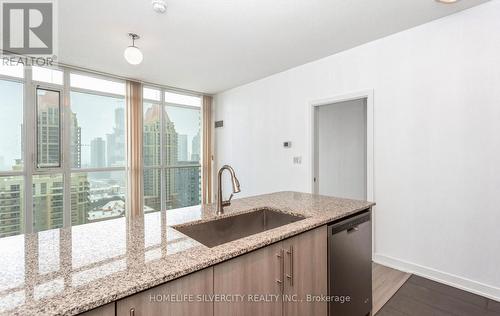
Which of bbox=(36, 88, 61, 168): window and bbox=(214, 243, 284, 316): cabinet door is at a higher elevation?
bbox=(36, 88, 61, 168): window

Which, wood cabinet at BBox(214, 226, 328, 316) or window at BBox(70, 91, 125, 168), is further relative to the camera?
window at BBox(70, 91, 125, 168)

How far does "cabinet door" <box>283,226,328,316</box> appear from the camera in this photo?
1332 mm

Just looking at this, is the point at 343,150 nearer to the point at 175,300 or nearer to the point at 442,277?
the point at 442,277

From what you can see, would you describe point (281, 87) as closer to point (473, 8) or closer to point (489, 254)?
point (473, 8)

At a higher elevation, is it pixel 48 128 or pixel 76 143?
pixel 48 128

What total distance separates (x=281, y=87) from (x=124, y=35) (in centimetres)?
250

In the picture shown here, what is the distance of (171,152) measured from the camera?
17.1 feet

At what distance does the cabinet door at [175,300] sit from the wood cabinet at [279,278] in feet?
0.18

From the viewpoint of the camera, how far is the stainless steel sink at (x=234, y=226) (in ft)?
5.08

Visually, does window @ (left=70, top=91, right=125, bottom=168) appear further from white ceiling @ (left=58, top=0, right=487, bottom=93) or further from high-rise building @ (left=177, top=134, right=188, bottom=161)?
high-rise building @ (left=177, top=134, right=188, bottom=161)

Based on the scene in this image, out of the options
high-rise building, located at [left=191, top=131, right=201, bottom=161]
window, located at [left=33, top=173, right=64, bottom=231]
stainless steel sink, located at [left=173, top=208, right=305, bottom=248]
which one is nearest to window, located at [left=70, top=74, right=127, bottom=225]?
window, located at [left=33, top=173, right=64, bottom=231]

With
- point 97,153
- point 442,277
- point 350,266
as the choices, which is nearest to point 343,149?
point 442,277

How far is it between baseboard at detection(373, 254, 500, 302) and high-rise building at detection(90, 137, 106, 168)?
180 inches

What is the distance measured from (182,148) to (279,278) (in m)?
4.57
